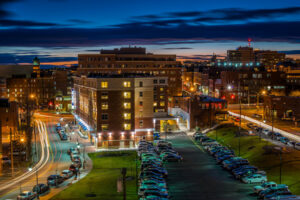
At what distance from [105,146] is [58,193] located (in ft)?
66.6

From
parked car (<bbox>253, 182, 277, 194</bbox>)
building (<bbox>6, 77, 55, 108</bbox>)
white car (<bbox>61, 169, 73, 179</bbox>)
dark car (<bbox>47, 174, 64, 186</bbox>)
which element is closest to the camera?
parked car (<bbox>253, 182, 277, 194</bbox>)

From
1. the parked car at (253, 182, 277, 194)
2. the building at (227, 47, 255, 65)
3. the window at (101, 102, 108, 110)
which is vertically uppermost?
the building at (227, 47, 255, 65)

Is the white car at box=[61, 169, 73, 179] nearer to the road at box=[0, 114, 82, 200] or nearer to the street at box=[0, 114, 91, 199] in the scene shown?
the street at box=[0, 114, 91, 199]

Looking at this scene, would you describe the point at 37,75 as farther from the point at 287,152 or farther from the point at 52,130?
the point at 287,152

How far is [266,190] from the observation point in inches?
1172

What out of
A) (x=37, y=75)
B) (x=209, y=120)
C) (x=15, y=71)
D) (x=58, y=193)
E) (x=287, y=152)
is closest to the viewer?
(x=58, y=193)

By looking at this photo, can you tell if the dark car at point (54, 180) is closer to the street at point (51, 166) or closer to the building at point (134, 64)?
the street at point (51, 166)

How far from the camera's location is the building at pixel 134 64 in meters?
94.2

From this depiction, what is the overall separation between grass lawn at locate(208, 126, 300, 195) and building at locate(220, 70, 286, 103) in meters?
38.2

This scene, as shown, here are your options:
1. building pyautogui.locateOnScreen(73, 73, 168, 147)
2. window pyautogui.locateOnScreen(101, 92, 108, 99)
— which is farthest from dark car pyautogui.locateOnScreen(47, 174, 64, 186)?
window pyautogui.locateOnScreen(101, 92, 108, 99)

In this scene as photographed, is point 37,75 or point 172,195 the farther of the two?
point 37,75

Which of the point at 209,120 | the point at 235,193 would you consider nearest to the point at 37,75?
the point at 209,120

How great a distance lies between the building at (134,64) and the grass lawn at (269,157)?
45.6 m

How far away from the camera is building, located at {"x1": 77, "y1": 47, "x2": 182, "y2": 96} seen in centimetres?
9419
